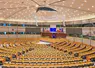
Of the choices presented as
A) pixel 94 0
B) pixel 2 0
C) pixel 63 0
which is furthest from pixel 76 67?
pixel 2 0

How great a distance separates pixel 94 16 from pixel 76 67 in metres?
28.0

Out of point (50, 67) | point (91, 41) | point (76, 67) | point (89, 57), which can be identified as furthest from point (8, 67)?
point (91, 41)

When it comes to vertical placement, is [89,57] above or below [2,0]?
below

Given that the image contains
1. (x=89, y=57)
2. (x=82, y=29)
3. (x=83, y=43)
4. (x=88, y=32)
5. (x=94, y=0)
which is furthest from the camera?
(x=82, y=29)

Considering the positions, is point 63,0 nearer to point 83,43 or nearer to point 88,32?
point 83,43

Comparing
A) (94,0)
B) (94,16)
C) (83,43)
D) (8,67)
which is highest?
(94,0)

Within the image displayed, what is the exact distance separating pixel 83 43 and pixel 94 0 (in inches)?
566

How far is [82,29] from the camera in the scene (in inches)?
1879

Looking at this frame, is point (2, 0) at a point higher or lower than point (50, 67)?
higher

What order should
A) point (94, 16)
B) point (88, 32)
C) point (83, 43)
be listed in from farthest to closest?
point (88, 32), point (94, 16), point (83, 43)

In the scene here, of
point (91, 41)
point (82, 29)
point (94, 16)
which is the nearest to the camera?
point (91, 41)

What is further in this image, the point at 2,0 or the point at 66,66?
the point at 2,0

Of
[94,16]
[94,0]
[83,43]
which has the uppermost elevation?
[94,0]

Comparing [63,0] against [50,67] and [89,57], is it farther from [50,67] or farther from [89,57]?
[50,67]
